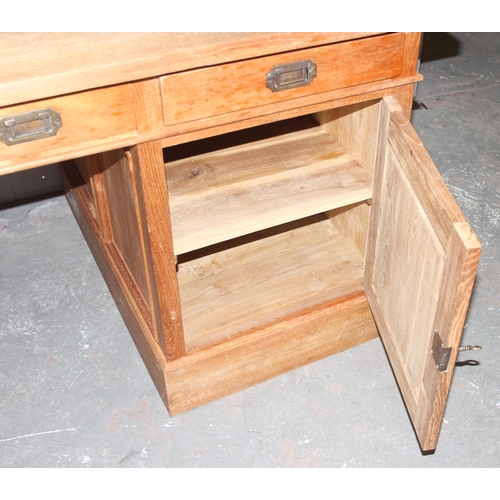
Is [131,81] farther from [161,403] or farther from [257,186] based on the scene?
[161,403]

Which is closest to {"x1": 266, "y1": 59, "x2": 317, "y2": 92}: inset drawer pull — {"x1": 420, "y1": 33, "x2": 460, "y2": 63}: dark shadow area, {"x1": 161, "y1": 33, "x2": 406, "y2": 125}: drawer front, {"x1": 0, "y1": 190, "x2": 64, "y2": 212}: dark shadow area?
{"x1": 161, "y1": 33, "x2": 406, "y2": 125}: drawer front

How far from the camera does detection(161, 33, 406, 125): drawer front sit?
1310mm

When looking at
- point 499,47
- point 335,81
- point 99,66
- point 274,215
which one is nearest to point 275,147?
point 274,215

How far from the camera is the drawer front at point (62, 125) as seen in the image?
1.21m

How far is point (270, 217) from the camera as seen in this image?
161 centimetres

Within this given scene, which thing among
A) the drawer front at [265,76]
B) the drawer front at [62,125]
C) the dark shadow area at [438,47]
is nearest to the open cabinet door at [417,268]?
the drawer front at [265,76]

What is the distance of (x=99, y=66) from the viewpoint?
1.21 meters

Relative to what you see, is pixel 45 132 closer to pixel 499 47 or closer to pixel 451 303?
pixel 451 303

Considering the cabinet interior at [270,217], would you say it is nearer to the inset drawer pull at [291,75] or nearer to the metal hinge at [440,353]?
the inset drawer pull at [291,75]

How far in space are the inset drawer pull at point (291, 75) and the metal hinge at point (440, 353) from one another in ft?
1.85

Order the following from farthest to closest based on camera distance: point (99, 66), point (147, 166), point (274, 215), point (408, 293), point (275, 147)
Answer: point (275, 147) → point (274, 215) → point (408, 293) → point (147, 166) → point (99, 66)

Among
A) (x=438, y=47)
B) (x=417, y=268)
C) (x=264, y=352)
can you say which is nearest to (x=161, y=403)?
(x=264, y=352)

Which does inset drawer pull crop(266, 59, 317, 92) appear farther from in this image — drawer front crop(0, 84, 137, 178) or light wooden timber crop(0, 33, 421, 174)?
drawer front crop(0, 84, 137, 178)

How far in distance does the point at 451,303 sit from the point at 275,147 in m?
0.77
